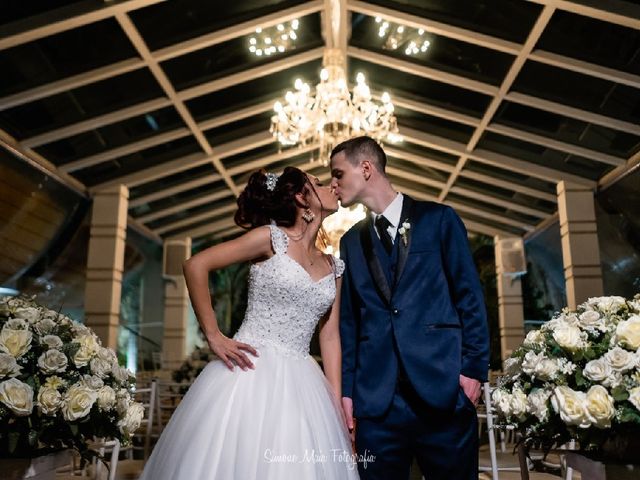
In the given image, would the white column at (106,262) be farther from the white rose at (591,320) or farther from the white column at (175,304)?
the white rose at (591,320)

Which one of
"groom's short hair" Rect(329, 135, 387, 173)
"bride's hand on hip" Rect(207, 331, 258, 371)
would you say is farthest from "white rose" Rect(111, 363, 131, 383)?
"groom's short hair" Rect(329, 135, 387, 173)

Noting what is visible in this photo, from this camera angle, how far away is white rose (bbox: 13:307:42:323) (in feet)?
5.88

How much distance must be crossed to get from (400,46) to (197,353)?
14.9ft

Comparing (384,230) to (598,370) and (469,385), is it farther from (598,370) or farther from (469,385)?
(598,370)

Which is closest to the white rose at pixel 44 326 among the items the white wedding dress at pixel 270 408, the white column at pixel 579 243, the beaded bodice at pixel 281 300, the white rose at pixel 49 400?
the white rose at pixel 49 400

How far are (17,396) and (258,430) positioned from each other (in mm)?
689

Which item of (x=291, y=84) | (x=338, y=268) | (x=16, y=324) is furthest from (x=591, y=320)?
(x=291, y=84)

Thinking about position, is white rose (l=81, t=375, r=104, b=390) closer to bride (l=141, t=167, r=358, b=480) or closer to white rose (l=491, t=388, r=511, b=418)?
bride (l=141, t=167, r=358, b=480)

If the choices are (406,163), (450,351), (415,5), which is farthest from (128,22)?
(406,163)

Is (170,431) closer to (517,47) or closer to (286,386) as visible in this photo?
(286,386)

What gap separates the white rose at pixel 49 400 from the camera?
5.27 feet

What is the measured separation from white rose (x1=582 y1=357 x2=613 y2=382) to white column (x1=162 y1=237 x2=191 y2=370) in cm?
1034

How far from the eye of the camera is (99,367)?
1.86 meters

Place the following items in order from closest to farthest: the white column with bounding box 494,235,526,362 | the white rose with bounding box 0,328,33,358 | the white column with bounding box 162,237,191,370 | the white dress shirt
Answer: the white rose with bounding box 0,328,33,358 → the white dress shirt → the white column with bounding box 494,235,526,362 → the white column with bounding box 162,237,191,370
